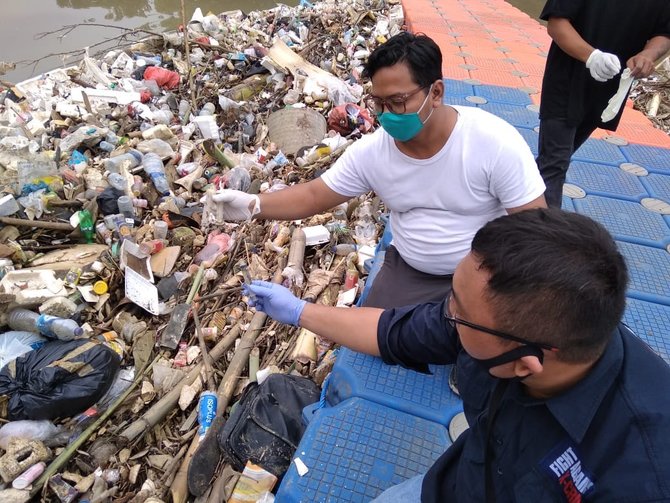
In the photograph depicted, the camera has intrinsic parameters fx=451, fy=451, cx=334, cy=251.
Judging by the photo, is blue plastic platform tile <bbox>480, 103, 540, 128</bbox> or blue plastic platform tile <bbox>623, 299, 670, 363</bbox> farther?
blue plastic platform tile <bbox>480, 103, 540, 128</bbox>

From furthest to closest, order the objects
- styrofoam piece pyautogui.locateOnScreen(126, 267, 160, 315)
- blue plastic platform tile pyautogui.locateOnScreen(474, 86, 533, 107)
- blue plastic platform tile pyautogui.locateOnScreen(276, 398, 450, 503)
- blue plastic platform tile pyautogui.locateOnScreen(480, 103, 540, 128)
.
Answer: blue plastic platform tile pyautogui.locateOnScreen(474, 86, 533, 107) → blue plastic platform tile pyautogui.locateOnScreen(480, 103, 540, 128) → styrofoam piece pyautogui.locateOnScreen(126, 267, 160, 315) → blue plastic platform tile pyautogui.locateOnScreen(276, 398, 450, 503)

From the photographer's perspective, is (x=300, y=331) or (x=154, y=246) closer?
(x=300, y=331)

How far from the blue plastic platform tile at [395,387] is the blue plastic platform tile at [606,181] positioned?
215 centimetres

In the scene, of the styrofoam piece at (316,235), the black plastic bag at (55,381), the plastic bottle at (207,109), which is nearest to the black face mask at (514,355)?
the black plastic bag at (55,381)

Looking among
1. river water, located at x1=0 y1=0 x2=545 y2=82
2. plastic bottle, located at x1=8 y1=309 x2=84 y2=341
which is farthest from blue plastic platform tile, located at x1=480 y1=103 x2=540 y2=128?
river water, located at x1=0 y1=0 x2=545 y2=82

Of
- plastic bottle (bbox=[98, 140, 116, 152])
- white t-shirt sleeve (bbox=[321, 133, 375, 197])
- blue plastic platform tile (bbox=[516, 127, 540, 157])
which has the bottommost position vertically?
blue plastic platform tile (bbox=[516, 127, 540, 157])

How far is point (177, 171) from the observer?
13.8ft

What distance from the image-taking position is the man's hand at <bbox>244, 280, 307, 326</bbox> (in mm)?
1688

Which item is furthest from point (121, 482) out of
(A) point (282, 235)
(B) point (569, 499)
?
(B) point (569, 499)

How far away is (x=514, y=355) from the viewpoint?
826mm

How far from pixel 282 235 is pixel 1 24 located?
9566mm

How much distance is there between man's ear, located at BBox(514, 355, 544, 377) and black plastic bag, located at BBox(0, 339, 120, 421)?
227 cm

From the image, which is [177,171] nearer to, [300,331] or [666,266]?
[300,331]

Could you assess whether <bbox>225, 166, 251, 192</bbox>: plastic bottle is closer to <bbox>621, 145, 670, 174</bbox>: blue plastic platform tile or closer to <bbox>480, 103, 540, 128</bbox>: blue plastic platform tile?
Answer: <bbox>480, 103, 540, 128</bbox>: blue plastic platform tile
